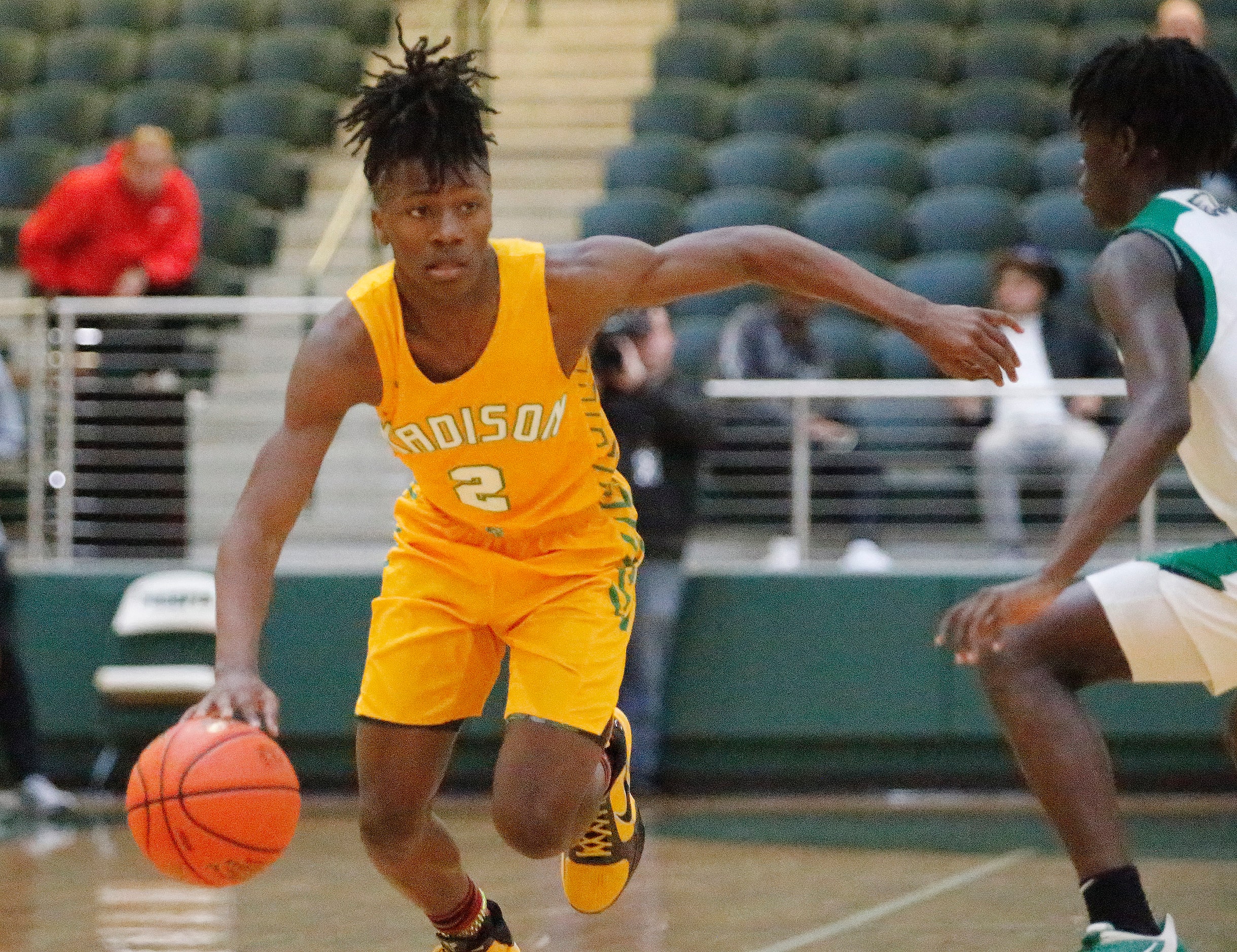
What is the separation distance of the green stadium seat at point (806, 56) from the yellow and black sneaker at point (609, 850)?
8.07 metres

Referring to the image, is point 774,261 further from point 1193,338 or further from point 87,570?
point 87,570

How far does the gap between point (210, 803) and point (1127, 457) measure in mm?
1948

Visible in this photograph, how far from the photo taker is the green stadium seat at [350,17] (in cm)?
1309

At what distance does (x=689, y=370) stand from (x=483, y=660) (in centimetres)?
528

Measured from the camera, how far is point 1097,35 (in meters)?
11.5

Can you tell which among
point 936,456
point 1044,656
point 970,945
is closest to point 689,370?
point 936,456

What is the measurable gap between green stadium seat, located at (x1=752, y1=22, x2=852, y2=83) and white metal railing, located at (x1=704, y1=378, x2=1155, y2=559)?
420 centimetres

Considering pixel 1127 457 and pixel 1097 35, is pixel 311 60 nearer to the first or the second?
pixel 1097 35

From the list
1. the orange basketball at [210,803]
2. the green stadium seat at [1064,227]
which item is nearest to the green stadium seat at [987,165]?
the green stadium seat at [1064,227]

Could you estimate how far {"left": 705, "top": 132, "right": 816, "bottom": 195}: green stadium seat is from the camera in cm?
1108

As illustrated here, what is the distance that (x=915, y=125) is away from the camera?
1152 cm

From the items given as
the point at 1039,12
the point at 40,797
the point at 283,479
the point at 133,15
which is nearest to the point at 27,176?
the point at 133,15

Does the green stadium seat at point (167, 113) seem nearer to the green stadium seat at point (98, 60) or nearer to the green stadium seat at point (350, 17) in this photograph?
the green stadium seat at point (98, 60)

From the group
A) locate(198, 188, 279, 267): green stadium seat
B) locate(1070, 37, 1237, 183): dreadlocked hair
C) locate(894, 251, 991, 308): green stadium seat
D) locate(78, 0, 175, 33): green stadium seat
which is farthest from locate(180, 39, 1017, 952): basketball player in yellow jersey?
locate(78, 0, 175, 33): green stadium seat
